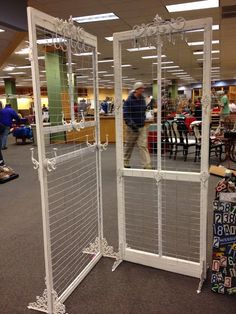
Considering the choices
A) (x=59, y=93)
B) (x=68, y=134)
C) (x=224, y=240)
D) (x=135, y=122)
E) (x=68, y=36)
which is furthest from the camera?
(x=135, y=122)

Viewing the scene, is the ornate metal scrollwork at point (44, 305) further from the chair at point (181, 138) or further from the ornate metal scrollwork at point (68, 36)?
the chair at point (181, 138)

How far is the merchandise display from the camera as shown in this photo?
2.17 m

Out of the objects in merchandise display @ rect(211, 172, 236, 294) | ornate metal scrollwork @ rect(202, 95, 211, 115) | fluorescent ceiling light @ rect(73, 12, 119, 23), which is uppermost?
fluorescent ceiling light @ rect(73, 12, 119, 23)

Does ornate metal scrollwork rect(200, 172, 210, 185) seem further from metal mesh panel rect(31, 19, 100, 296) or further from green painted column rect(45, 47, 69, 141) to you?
green painted column rect(45, 47, 69, 141)

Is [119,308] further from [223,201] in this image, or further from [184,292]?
[223,201]

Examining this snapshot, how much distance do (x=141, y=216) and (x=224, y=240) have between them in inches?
62.0

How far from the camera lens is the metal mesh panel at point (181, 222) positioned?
2854mm

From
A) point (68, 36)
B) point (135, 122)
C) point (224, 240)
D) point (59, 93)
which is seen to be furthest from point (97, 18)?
point (224, 240)

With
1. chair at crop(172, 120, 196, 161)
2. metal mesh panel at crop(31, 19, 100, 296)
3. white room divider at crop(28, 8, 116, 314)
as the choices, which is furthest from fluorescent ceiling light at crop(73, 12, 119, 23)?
white room divider at crop(28, 8, 116, 314)

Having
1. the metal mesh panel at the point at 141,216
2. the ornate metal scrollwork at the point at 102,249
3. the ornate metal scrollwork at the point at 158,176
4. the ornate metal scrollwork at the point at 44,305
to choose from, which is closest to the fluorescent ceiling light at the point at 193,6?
the metal mesh panel at the point at 141,216

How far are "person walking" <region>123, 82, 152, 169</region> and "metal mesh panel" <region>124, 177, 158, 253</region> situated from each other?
42 centimetres

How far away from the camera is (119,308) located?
2133 mm

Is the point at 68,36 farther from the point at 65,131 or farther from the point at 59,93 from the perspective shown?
the point at 65,131

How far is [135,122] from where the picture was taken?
14.6 feet
